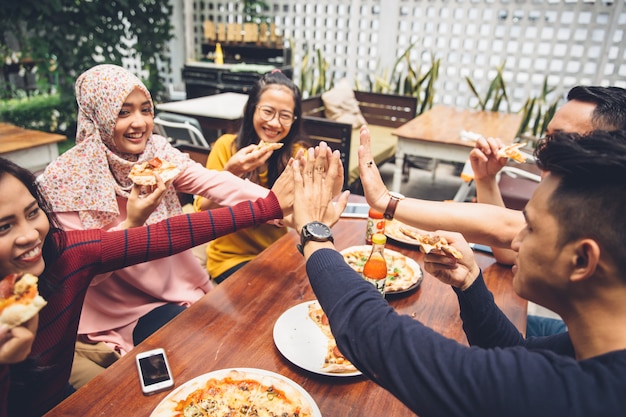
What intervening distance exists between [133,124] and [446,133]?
333 centimetres

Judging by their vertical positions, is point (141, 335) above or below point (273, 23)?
below

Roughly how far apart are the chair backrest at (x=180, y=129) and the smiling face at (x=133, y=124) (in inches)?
71.6

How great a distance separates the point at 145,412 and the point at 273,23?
7.48m

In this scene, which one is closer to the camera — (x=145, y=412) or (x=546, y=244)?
(x=546, y=244)

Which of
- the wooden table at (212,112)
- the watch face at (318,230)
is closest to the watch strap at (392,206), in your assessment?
the watch face at (318,230)

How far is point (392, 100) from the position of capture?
6.07 meters

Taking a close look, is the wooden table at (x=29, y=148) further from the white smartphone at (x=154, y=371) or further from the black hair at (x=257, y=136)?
the white smartphone at (x=154, y=371)

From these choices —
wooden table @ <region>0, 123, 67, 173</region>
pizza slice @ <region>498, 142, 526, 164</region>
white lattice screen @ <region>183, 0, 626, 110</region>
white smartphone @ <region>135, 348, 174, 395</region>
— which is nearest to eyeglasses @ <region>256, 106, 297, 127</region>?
pizza slice @ <region>498, 142, 526, 164</region>

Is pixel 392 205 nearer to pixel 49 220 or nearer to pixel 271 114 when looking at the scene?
pixel 271 114

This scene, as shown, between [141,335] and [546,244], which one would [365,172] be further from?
[141,335]

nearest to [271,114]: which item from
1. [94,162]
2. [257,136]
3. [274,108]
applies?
[274,108]

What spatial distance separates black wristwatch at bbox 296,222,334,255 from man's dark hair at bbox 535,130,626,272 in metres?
0.54

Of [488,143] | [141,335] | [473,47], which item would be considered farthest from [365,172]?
[473,47]

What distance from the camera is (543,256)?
33.8 inches
